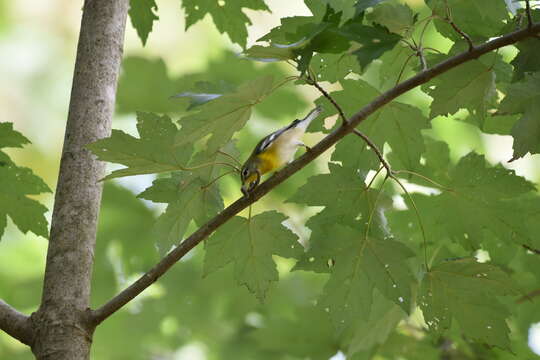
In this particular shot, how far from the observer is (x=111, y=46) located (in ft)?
4.70

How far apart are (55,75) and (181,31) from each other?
3.88 feet

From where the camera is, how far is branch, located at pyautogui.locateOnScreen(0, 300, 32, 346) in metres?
1.17

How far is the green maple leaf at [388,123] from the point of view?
52.1 inches

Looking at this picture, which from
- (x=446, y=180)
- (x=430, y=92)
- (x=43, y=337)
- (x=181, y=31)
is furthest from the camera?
(x=181, y=31)

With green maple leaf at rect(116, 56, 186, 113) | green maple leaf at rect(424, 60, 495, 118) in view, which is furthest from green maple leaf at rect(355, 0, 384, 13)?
green maple leaf at rect(116, 56, 186, 113)

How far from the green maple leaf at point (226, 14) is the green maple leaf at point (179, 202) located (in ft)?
2.22

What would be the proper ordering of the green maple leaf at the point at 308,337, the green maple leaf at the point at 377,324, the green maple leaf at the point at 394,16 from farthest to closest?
the green maple leaf at the point at 308,337
the green maple leaf at the point at 377,324
the green maple leaf at the point at 394,16

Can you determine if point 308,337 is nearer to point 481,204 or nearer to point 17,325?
point 481,204

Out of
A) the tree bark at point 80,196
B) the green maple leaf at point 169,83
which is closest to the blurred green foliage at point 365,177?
the tree bark at point 80,196

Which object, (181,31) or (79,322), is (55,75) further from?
(79,322)

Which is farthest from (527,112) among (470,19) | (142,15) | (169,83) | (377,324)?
(169,83)

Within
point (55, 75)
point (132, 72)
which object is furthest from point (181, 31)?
point (132, 72)

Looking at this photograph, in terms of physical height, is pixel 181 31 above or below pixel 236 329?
above

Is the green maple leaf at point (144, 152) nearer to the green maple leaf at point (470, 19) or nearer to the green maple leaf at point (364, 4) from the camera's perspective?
the green maple leaf at point (364, 4)
